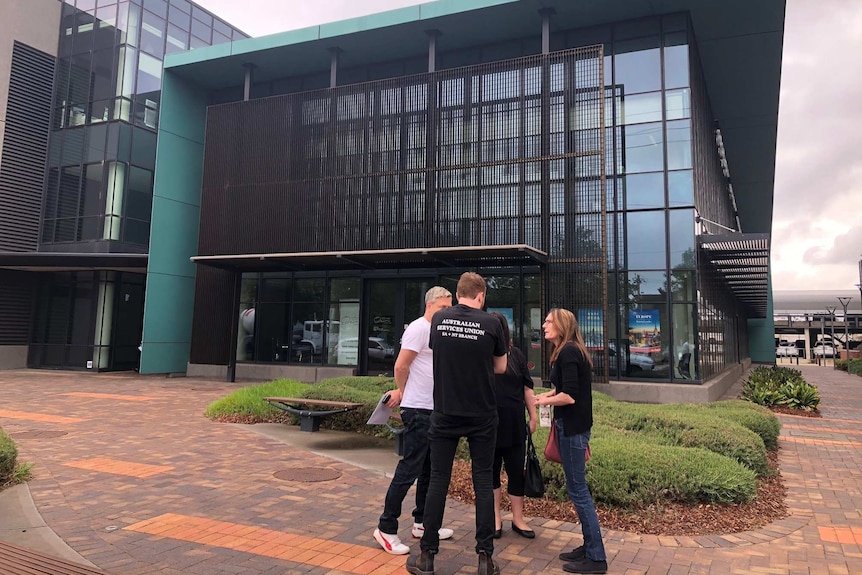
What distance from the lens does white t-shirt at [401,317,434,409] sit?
4285 millimetres

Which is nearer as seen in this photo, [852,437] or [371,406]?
[371,406]

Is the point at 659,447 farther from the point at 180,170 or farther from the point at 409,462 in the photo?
the point at 180,170

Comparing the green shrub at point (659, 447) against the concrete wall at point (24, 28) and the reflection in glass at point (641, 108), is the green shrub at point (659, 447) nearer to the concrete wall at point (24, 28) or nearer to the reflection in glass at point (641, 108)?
the reflection in glass at point (641, 108)

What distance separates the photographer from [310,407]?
378 inches

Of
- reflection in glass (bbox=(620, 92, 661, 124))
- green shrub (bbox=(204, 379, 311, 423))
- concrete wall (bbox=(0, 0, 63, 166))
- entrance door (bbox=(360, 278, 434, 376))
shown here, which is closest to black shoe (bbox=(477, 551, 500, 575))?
green shrub (bbox=(204, 379, 311, 423))

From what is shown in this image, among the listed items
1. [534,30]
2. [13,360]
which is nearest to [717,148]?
[534,30]

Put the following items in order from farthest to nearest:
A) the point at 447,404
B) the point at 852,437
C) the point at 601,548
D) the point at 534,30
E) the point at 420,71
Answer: the point at 420,71
the point at 534,30
the point at 852,437
the point at 601,548
the point at 447,404

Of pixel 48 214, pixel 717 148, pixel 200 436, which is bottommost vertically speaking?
pixel 200 436

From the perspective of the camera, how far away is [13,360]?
21.9m

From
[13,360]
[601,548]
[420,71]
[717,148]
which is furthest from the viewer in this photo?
[717,148]

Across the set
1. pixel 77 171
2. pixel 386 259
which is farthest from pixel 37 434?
pixel 77 171

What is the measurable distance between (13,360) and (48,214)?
565 centimetres

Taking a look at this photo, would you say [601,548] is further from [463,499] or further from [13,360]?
[13,360]

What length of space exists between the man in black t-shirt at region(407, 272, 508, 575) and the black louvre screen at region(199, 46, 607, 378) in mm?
11474
